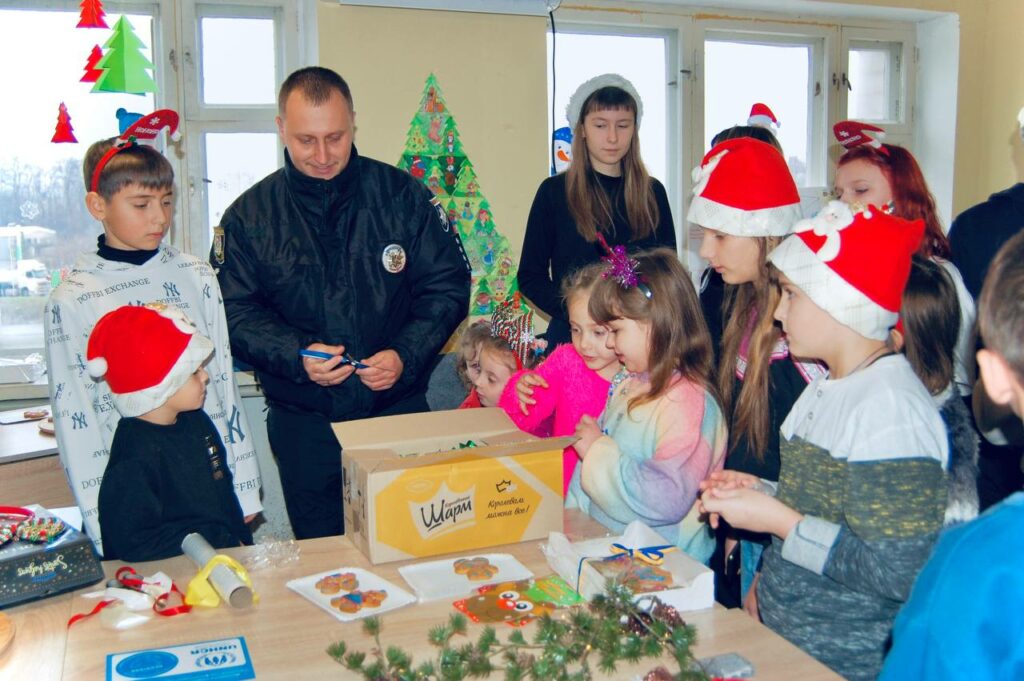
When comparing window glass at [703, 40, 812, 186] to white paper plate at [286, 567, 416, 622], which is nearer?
white paper plate at [286, 567, 416, 622]

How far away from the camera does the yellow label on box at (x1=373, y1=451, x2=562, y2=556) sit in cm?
175

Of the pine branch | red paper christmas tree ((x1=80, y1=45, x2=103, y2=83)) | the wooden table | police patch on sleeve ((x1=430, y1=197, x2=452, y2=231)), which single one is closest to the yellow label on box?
the wooden table

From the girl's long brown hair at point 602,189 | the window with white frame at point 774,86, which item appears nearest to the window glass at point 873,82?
the window with white frame at point 774,86

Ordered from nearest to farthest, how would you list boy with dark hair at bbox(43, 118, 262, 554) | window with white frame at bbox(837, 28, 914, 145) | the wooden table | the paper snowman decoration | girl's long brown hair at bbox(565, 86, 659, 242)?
→ the wooden table
boy with dark hair at bbox(43, 118, 262, 554)
girl's long brown hair at bbox(565, 86, 659, 242)
the paper snowman decoration
window with white frame at bbox(837, 28, 914, 145)

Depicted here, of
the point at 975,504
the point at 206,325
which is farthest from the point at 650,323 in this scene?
the point at 206,325

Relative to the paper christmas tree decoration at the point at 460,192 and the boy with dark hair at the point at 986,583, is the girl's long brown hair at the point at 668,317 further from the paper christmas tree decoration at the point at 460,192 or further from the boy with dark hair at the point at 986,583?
the paper christmas tree decoration at the point at 460,192

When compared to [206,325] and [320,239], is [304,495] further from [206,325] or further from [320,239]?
[320,239]

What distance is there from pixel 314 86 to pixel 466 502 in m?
1.28

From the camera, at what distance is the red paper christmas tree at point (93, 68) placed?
337 centimetres

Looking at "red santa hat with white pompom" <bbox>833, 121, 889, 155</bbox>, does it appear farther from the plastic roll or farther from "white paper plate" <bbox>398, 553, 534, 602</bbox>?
the plastic roll

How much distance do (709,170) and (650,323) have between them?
432 millimetres

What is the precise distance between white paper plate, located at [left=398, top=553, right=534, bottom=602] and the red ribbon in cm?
37

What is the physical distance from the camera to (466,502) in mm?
1791

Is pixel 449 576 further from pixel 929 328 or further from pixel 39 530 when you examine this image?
pixel 929 328
